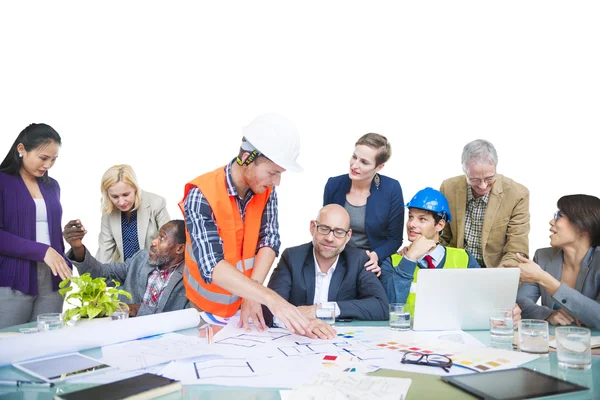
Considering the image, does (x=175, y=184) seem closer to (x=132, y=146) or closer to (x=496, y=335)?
(x=132, y=146)

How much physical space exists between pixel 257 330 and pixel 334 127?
2929 mm

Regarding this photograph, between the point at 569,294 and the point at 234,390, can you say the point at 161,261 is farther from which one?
the point at 569,294

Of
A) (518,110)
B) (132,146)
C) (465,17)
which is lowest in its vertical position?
(132,146)

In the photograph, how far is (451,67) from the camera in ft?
15.3

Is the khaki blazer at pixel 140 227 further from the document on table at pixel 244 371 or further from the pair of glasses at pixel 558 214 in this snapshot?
the pair of glasses at pixel 558 214

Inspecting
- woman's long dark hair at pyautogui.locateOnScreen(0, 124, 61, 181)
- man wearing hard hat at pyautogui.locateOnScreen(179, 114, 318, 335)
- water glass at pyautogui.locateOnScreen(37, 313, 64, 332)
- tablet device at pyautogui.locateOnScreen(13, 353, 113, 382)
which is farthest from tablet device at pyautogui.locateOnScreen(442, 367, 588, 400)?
woman's long dark hair at pyautogui.locateOnScreen(0, 124, 61, 181)

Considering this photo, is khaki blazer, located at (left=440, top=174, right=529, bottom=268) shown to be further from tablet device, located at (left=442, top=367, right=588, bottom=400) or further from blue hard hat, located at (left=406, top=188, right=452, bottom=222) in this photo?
tablet device, located at (left=442, top=367, right=588, bottom=400)

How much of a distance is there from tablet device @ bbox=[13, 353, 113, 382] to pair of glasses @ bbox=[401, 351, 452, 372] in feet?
2.92

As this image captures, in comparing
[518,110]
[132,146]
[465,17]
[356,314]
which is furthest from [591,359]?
[132,146]

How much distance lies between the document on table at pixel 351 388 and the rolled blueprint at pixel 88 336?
30.6 inches

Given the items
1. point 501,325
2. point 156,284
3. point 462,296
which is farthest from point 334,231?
point 156,284

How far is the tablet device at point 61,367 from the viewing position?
58.5 inches

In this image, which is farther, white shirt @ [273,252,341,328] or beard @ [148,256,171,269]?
beard @ [148,256,171,269]

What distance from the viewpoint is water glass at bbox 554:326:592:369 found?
1.58m
